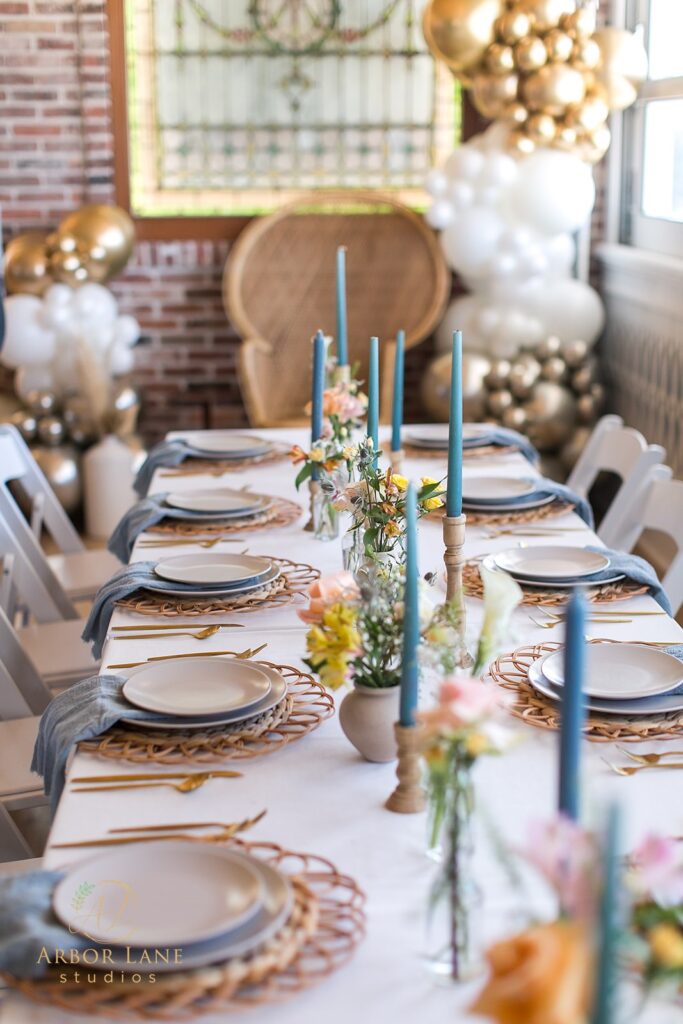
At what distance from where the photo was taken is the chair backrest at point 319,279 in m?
5.04

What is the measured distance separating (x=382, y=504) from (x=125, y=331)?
3.42 metres

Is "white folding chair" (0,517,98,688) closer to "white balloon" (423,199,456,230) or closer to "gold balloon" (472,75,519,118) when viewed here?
"white balloon" (423,199,456,230)

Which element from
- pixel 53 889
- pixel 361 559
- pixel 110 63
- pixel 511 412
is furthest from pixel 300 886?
pixel 110 63

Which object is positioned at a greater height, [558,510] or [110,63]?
[110,63]

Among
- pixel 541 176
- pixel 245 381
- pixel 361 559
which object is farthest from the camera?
pixel 245 381

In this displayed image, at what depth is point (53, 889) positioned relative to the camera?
113cm

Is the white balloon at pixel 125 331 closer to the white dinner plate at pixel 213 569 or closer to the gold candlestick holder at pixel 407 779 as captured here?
the white dinner plate at pixel 213 569

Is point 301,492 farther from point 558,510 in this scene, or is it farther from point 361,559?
point 361,559

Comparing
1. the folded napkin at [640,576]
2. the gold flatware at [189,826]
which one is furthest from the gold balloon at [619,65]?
the gold flatware at [189,826]

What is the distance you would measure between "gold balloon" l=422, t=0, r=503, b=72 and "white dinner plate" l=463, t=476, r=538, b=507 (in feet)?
6.87

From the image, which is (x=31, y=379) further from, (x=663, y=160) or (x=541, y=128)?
(x=663, y=160)

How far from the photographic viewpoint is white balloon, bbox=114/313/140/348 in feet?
16.3

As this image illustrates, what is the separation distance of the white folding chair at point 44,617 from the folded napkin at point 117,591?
61cm

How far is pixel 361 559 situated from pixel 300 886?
73cm
